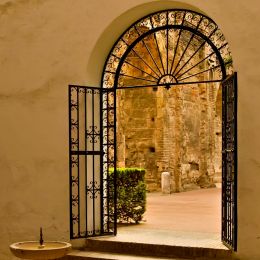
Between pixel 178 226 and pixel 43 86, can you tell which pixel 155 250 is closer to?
Result: pixel 178 226

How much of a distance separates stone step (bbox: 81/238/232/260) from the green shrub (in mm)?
2029

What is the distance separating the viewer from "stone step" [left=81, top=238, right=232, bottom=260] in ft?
23.6

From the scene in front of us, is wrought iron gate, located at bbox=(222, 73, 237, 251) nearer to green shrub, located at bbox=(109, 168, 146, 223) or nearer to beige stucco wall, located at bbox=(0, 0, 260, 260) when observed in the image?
beige stucco wall, located at bbox=(0, 0, 260, 260)

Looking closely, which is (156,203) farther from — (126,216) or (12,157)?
(12,157)

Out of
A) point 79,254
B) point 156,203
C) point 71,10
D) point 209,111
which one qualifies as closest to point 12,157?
point 79,254

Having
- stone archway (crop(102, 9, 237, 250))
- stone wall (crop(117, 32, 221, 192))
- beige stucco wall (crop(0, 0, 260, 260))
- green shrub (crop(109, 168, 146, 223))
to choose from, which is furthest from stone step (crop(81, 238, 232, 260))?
stone wall (crop(117, 32, 221, 192))

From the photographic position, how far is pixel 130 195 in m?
10.3

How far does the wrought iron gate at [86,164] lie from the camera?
8.18 meters

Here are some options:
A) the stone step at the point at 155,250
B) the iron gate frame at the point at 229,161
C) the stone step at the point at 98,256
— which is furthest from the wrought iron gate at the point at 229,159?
the stone step at the point at 98,256

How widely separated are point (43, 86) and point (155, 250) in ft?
10.2

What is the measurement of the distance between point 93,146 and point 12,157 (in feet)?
4.67

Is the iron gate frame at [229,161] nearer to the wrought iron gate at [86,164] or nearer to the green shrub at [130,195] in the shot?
the wrought iron gate at [86,164]

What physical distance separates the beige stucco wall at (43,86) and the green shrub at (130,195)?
1915 millimetres

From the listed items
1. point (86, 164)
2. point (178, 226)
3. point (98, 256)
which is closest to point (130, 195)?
point (178, 226)
